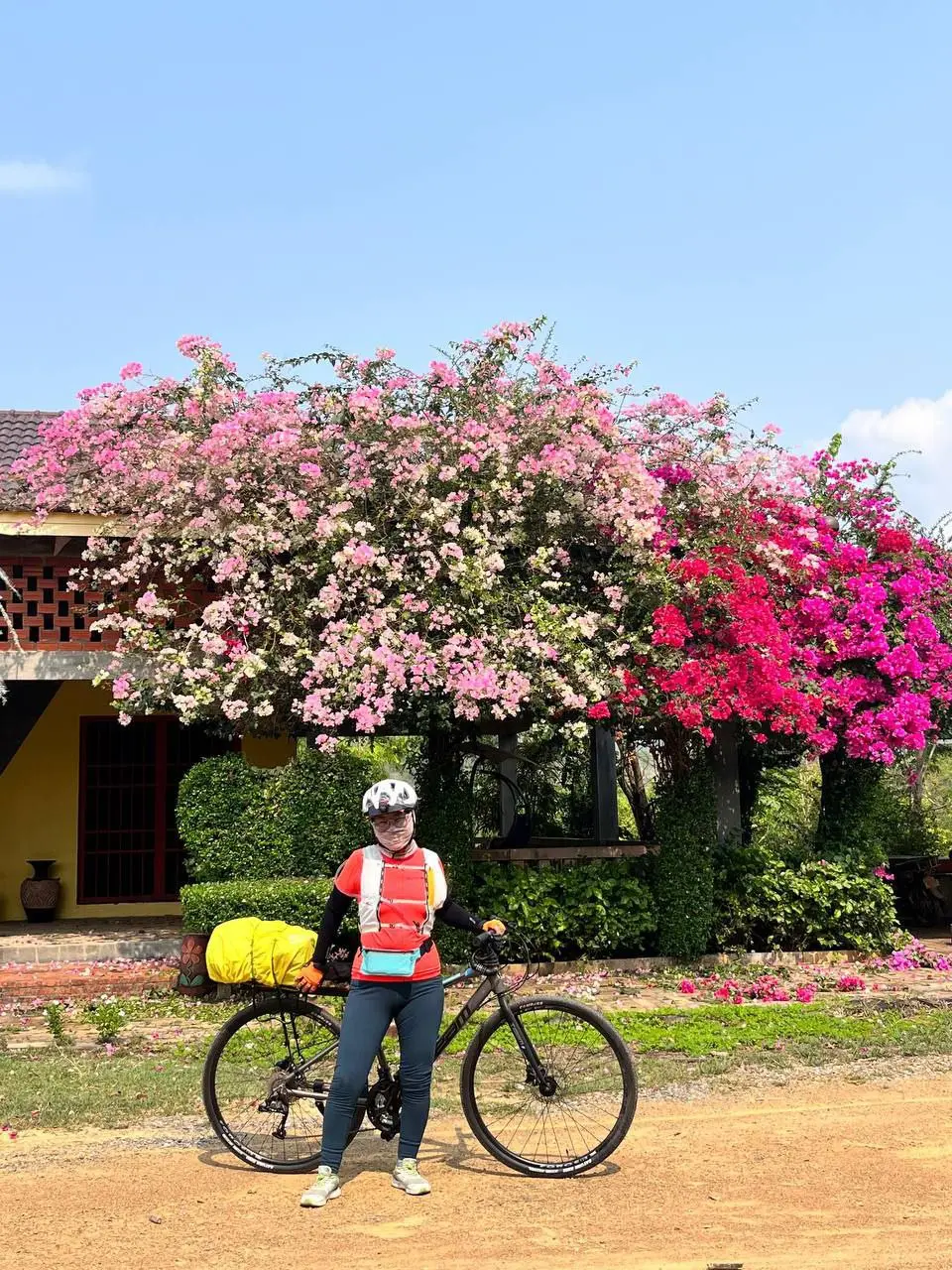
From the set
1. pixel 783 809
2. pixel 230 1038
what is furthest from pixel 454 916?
pixel 783 809

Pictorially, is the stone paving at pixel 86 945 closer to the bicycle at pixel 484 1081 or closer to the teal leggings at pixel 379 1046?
the bicycle at pixel 484 1081

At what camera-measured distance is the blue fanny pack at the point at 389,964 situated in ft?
16.8

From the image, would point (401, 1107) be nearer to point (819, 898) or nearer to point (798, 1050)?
point (798, 1050)

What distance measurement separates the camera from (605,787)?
13.7 metres

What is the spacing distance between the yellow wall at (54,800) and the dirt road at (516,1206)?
27.1ft

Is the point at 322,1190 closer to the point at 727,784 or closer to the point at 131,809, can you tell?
the point at 727,784

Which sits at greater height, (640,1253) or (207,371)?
(207,371)

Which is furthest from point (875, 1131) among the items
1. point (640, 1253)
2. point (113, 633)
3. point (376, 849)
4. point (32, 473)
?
point (32, 473)

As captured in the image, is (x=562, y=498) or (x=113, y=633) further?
(x=113, y=633)

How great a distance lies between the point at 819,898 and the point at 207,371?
7144 millimetres

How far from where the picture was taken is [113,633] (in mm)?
11570

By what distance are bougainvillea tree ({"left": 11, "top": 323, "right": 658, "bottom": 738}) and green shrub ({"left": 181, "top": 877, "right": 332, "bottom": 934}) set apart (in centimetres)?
138

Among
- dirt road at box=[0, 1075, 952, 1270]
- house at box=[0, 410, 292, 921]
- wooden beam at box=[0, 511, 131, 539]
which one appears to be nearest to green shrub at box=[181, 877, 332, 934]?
wooden beam at box=[0, 511, 131, 539]

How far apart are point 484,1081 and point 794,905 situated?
23.0 ft
